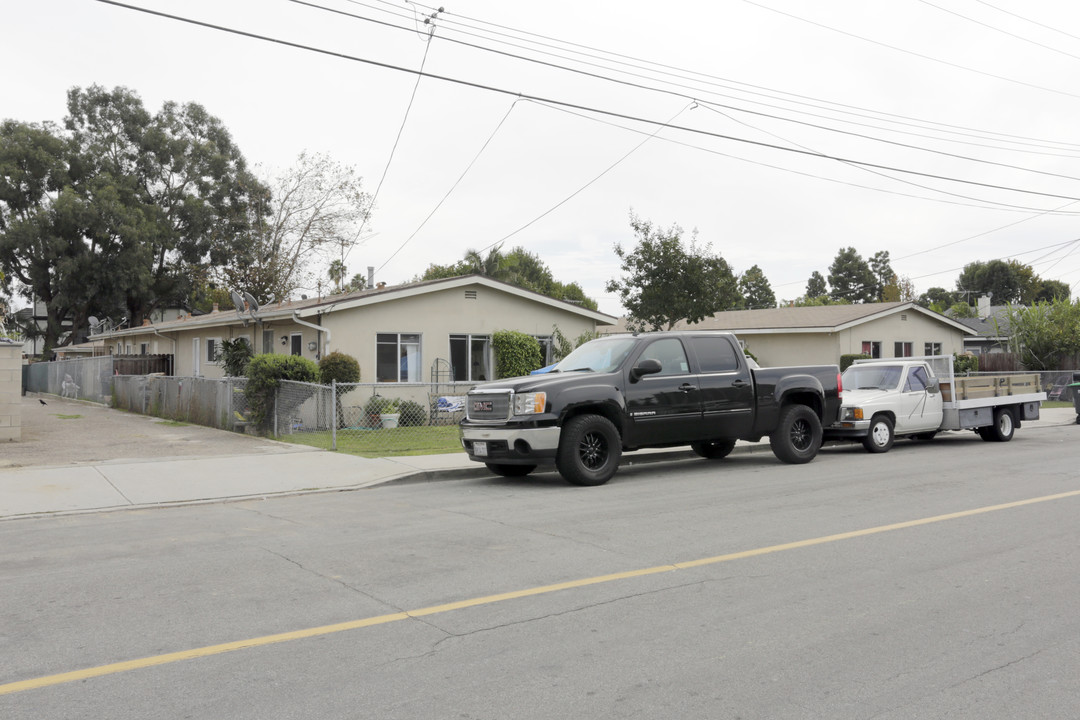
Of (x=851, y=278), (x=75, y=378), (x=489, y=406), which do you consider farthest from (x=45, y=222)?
(x=851, y=278)

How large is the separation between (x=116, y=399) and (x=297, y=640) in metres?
26.8

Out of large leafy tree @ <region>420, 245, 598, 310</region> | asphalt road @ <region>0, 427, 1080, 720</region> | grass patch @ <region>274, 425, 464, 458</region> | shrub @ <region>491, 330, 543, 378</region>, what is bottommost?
asphalt road @ <region>0, 427, 1080, 720</region>

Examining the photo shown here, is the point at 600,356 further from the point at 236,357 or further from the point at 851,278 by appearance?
the point at 851,278

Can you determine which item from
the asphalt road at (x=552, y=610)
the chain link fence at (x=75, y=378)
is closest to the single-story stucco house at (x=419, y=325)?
Answer: the chain link fence at (x=75, y=378)

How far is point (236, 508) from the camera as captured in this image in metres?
9.83

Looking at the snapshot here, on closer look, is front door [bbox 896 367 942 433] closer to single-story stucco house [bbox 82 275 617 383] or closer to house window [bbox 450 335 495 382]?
single-story stucco house [bbox 82 275 617 383]

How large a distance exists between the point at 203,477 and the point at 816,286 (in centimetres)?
9035

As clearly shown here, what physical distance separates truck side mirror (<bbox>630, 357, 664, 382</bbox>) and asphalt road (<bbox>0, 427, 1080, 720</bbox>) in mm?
2318

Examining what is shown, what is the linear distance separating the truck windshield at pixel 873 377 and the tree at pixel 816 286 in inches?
3183

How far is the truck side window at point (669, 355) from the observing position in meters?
12.1

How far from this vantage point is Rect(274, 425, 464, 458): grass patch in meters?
14.6

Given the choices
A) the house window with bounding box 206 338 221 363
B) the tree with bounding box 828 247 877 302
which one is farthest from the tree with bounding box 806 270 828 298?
the house window with bounding box 206 338 221 363

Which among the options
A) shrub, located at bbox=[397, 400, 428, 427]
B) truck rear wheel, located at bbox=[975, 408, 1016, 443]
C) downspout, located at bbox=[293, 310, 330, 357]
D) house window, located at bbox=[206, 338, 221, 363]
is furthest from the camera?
house window, located at bbox=[206, 338, 221, 363]

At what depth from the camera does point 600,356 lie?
1219 centimetres
